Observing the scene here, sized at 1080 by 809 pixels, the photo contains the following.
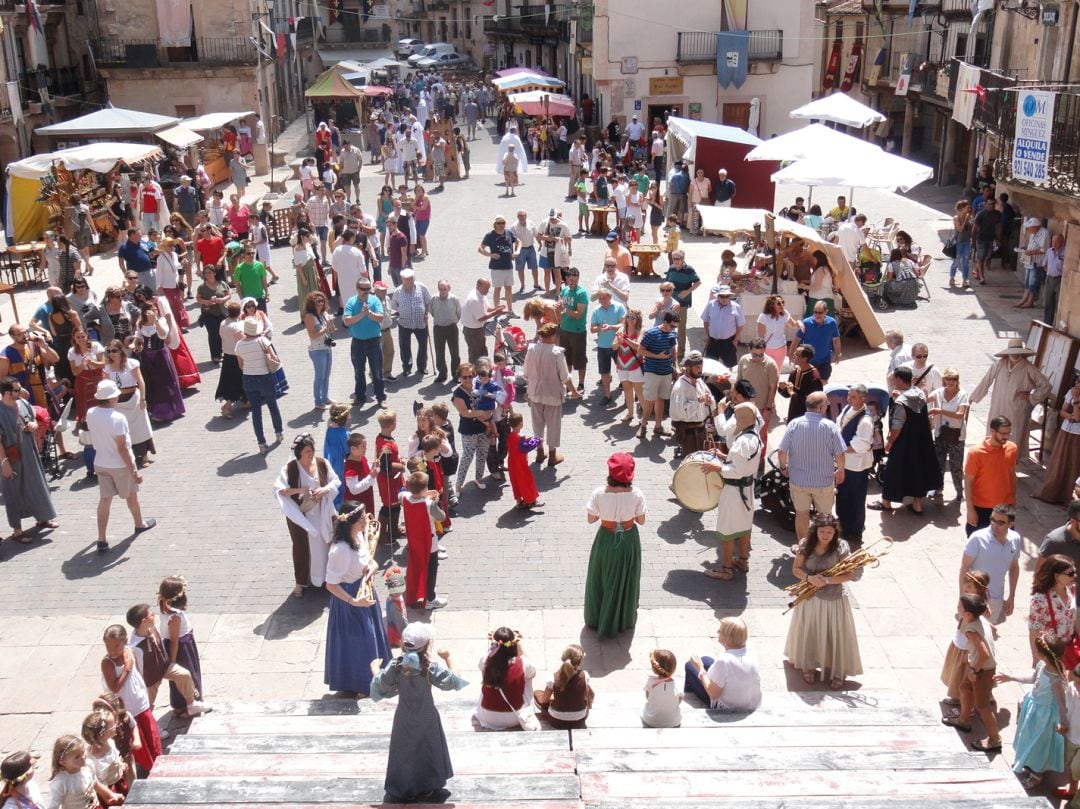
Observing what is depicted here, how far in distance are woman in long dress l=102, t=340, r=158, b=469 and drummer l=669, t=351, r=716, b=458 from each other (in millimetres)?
5341

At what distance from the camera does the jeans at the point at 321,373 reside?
41.2 feet

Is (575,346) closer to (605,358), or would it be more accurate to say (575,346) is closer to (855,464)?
(605,358)

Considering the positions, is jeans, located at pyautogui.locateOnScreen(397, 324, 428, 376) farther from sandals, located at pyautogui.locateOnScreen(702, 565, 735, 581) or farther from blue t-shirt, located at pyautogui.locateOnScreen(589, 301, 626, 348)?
sandals, located at pyautogui.locateOnScreen(702, 565, 735, 581)

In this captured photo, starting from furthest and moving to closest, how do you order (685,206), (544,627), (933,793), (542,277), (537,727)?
(685,206)
(542,277)
(544,627)
(537,727)
(933,793)

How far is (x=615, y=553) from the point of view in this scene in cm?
806

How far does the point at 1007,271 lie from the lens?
800 inches

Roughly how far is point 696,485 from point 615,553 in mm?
1566

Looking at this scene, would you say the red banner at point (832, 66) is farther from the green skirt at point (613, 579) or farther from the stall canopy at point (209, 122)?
the green skirt at point (613, 579)

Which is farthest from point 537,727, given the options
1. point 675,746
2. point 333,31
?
point 333,31

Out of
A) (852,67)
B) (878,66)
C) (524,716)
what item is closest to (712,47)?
(878,66)

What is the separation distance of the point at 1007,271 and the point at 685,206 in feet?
22.1

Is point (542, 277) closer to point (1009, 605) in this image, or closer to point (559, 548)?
point (559, 548)

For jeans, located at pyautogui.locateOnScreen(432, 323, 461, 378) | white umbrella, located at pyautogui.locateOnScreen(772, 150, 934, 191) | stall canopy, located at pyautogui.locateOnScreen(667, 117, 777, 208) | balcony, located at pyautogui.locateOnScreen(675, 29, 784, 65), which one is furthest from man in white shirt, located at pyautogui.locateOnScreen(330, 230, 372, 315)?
balcony, located at pyautogui.locateOnScreen(675, 29, 784, 65)

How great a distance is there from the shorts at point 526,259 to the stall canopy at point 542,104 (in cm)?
1816
